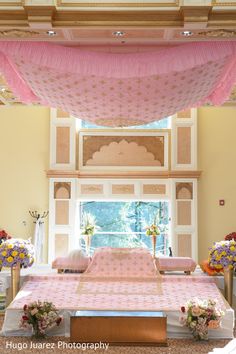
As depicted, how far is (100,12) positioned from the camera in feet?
13.5

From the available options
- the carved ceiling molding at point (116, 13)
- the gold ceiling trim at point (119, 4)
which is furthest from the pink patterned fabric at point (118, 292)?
the gold ceiling trim at point (119, 4)

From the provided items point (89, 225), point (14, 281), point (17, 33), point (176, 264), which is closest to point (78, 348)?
point (14, 281)

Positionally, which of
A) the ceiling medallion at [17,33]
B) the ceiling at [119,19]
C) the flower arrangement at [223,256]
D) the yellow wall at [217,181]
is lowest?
the flower arrangement at [223,256]

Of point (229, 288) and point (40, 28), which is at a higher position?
point (40, 28)

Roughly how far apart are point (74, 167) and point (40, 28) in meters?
6.47

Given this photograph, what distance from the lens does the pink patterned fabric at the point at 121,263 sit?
23.7ft

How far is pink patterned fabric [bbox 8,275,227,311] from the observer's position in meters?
5.94

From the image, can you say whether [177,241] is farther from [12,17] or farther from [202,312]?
[12,17]

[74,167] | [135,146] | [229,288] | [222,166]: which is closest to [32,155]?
[74,167]

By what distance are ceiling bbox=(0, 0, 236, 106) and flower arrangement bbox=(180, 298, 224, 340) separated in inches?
108

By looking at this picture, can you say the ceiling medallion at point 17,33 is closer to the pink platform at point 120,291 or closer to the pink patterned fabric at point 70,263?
the pink platform at point 120,291

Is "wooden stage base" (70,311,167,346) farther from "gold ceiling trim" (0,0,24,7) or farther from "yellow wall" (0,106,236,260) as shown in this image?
"yellow wall" (0,106,236,260)

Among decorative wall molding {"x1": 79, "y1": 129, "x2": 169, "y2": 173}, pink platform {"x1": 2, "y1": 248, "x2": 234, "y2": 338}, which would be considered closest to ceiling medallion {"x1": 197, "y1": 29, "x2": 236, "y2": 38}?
pink platform {"x1": 2, "y1": 248, "x2": 234, "y2": 338}

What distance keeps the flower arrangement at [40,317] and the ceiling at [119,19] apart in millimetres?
2756
